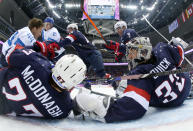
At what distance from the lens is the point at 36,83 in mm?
922

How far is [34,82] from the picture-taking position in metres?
0.92

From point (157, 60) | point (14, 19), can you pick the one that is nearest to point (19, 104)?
point (157, 60)

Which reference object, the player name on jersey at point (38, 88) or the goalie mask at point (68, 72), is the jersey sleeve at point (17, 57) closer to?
the player name on jersey at point (38, 88)

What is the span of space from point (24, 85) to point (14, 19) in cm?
937

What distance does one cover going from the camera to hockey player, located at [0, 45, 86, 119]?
907 millimetres

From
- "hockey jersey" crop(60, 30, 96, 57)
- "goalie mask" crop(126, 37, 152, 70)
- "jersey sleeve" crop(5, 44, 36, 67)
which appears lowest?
"hockey jersey" crop(60, 30, 96, 57)

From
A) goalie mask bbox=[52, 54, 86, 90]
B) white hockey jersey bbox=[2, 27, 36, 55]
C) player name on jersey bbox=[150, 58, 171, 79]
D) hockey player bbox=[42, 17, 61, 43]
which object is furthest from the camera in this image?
hockey player bbox=[42, 17, 61, 43]

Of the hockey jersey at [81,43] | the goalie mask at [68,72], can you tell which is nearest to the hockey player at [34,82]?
the goalie mask at [68,72]

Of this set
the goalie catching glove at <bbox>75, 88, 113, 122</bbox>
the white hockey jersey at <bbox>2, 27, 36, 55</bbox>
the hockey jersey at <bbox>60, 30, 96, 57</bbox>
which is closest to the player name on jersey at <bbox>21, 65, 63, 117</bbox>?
the goalie catching glove at <bbox>75, 88, 113, 122</bbox>

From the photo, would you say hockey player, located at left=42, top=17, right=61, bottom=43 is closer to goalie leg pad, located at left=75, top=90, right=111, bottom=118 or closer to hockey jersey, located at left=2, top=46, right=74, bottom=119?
hockey jersey, located at left=2, top=46, right=74, bottom=119

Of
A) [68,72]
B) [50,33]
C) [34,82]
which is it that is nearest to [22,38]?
[34,82]

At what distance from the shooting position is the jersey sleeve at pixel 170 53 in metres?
1.25

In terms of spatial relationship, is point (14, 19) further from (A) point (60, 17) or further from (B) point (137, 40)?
(B) point (137, 40)

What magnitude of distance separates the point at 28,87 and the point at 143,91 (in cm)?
76
